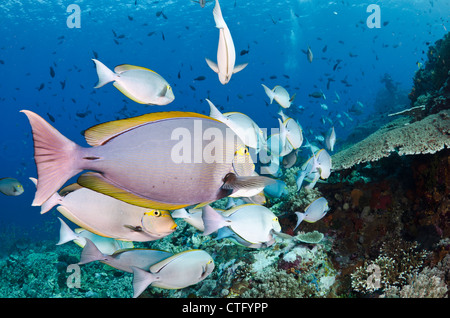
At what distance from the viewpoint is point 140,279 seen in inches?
79.7

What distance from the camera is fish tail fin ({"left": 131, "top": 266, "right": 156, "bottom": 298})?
199 cm

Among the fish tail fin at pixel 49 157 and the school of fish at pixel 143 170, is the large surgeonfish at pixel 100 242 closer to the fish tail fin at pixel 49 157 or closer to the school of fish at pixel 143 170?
the school of fish at pixel 143 170

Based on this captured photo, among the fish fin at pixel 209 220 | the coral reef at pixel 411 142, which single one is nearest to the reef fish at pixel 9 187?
the fish fin at pixel 209 220

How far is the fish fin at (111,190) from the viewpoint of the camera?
96 cm

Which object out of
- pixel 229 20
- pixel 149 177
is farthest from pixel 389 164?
pixel 229 20

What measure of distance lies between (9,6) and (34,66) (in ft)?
69.6

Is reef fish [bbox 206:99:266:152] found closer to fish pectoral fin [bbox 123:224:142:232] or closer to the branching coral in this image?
fish pectoral fin [bbox 123:224:142:232]

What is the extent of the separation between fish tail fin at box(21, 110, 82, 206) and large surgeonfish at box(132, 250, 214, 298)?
1343mm

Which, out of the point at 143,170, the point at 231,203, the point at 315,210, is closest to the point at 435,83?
the point at 315,210

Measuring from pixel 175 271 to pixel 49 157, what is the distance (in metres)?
1.62

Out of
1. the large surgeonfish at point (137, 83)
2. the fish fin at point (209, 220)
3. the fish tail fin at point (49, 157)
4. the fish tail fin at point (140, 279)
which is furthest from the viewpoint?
the large surgeonfish at point (137, 83)

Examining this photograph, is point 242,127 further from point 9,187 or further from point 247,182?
point 9,187

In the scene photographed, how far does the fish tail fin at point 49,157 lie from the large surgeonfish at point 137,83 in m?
1.70

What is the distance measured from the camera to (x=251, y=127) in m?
2.67
